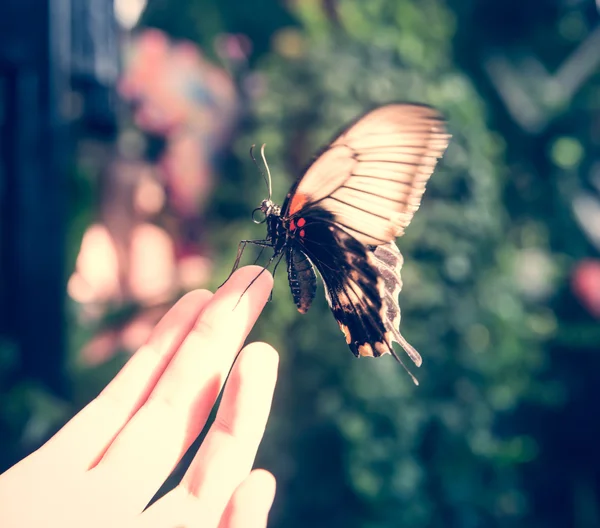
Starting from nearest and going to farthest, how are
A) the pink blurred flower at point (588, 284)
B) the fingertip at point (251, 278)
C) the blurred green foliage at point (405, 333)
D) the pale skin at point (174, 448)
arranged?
the pale skin at point (174, 448), the fingertip at point (251, 278), the blurred green foliage at point (405, 333), the pink blurred flower at point (588, 284)

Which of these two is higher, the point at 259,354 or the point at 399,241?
the point at 399,241

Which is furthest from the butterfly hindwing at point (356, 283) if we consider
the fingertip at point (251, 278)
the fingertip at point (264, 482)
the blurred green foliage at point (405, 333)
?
the blurred green foliage at point (405, 333)

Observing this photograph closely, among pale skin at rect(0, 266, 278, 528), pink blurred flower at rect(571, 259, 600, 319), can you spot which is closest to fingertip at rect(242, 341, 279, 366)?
pale skin at rect(0, 266, 278, 528)

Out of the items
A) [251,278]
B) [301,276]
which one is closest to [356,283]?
[301,276]

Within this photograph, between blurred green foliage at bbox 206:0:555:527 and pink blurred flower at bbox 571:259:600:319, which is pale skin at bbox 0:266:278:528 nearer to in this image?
blurred green foliage at bbox 206:0:555:527

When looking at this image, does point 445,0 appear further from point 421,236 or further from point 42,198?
point 42,198

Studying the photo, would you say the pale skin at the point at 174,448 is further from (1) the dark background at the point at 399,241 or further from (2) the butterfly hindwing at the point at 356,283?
(1) the dark background at the point at 399,241

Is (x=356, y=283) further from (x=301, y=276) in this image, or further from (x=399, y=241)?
(x=399, y=241)
